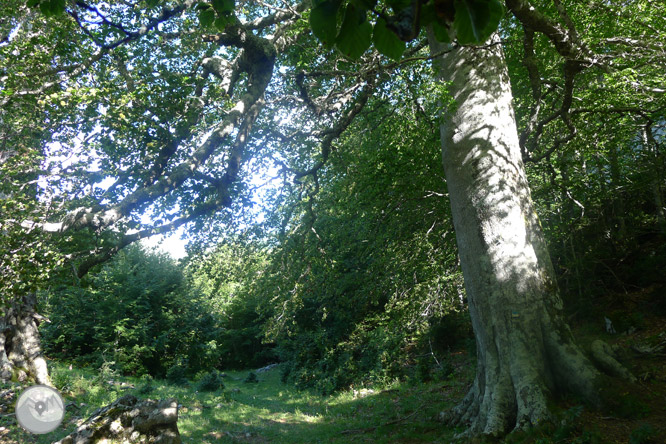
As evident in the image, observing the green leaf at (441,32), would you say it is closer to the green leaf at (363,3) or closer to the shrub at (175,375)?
the green leaf at (363,3)

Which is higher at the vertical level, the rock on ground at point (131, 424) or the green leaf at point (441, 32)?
the green leaf at point (441, 32)

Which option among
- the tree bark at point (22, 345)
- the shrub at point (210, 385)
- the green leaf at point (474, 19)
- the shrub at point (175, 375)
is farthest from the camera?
the shrub at point (175, 375)

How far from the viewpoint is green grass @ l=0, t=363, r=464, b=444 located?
6.81m

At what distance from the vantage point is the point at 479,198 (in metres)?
4.92

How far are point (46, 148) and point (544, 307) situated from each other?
28.5 ft

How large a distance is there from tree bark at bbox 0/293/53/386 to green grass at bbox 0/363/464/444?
0.70 m

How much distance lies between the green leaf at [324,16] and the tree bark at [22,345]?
1166 cm

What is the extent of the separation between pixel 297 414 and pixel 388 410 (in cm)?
292

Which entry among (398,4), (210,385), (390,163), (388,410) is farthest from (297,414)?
(398,4)

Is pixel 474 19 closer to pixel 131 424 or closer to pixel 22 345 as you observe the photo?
pixel 131 424

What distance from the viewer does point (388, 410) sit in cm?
848

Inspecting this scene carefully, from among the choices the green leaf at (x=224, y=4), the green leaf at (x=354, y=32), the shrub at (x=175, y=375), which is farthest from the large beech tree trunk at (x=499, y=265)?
the shrub at (x=175, y=375)

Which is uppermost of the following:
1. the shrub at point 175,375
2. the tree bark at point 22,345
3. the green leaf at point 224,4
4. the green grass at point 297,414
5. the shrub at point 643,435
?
the green leaf at point 224,4

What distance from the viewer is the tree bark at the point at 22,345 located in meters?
9.89
